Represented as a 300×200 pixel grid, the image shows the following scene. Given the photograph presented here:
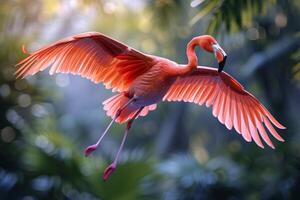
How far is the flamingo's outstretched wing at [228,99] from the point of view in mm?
2371

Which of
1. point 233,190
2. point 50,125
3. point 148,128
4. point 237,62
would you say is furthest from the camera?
point 148,128

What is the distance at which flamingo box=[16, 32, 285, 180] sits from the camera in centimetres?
204

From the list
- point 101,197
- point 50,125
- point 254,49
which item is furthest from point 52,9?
point 101,197

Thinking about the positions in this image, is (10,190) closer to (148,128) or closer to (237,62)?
(237,62)

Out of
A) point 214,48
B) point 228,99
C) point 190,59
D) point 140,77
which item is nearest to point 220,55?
point 214,48

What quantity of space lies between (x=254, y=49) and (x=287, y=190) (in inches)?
96.2

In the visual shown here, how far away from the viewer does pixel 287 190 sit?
223 inches

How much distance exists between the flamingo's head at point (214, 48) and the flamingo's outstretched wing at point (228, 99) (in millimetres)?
401

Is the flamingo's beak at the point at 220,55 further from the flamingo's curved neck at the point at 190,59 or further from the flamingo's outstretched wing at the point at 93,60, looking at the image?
the flamingo's outstretched wing at the point at 93,60

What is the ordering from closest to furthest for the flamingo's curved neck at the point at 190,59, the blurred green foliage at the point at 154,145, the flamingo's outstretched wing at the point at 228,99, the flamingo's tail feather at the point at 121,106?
1. the flamingo's curved neck at the point at 190,59
2. the flamingo's tail feather at the point at 121,106
3. the flamingo's outstretched wing at the point at 228,99
4. the blurred green foliage at the point at 154,145

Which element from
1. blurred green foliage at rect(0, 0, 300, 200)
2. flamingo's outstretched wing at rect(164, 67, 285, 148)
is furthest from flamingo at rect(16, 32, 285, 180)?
blurred green foliage at rect(0, 0, 300, 200)

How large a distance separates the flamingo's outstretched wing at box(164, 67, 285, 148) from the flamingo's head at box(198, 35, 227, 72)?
401mm

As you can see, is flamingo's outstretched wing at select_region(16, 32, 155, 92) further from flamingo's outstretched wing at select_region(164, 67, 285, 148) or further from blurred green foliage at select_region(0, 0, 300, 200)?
blurred green foliage at select_region(0, 0, 300, 200)

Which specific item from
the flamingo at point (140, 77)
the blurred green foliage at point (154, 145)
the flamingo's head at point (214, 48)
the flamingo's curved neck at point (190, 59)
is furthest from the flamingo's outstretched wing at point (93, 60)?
the blurred green foliage at point (154, 145)
